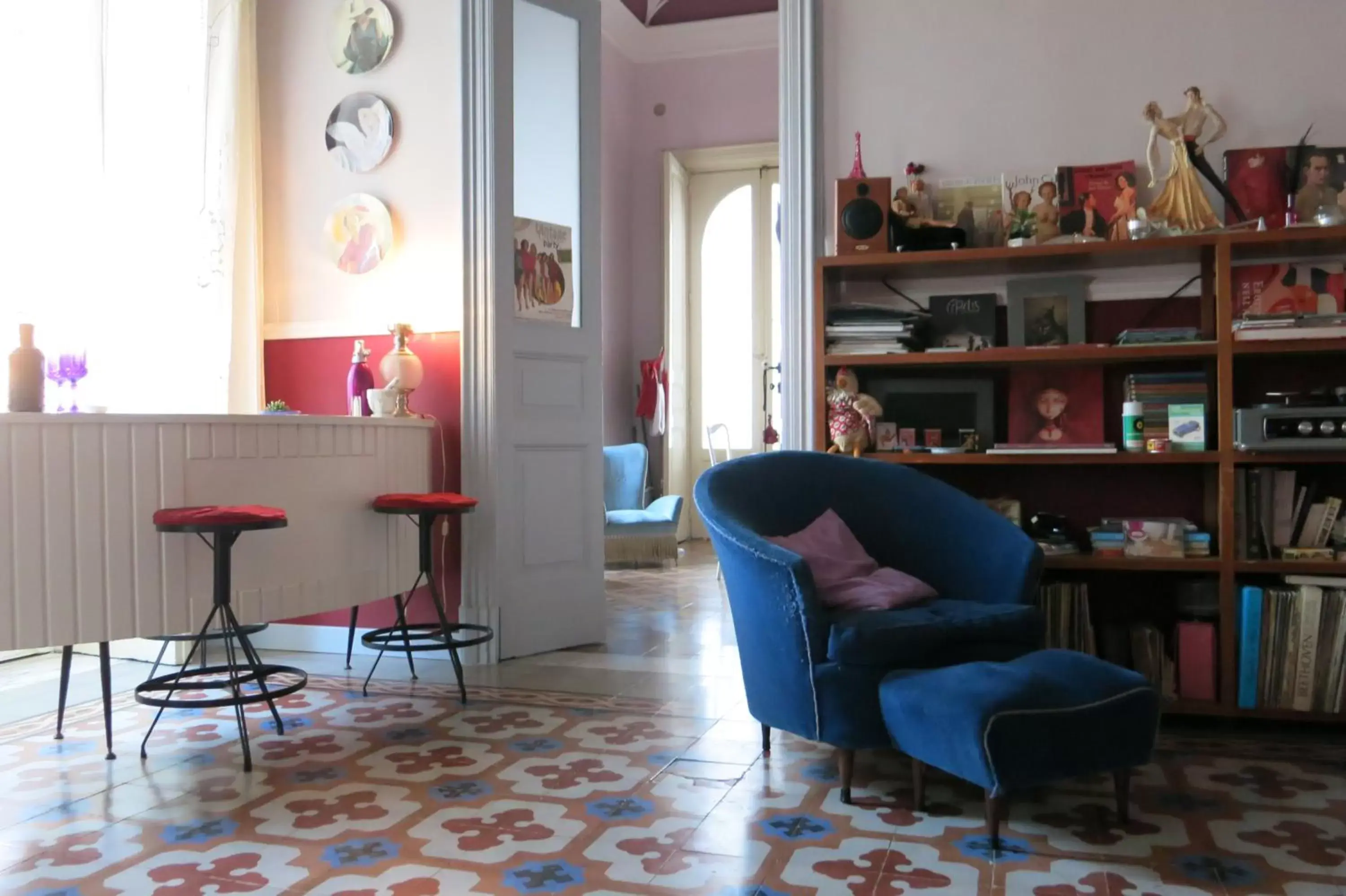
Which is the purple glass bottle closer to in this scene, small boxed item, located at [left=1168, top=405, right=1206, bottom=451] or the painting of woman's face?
the painting of woman's face

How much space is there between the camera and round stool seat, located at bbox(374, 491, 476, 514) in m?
3.72

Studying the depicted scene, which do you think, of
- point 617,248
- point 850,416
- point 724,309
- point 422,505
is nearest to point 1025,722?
point 850,416

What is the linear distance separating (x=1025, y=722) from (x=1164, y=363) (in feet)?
5.81

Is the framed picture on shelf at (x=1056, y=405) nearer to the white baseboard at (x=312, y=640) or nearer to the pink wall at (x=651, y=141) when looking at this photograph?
the white baseboard at (x=312, y=640)

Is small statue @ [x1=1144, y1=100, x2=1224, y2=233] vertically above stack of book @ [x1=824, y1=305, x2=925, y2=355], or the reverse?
small statue @ [x1=1144, y1=100, x2=1224, y2=233]

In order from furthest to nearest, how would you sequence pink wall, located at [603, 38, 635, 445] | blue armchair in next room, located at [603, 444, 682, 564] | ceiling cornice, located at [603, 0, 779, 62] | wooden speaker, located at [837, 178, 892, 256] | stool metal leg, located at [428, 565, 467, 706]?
ceiling cornice, located at [603, 0, 779, 62]
pink wall, located at [603, 38, 635, 445]
blue armchair in next room, located at [603, 444, 682, 564]
stool metal leg, located at [428, 565, 467, 706]
wooden speaker, located at [837, 178, 892, 256]

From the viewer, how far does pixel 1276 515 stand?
3.22 meters

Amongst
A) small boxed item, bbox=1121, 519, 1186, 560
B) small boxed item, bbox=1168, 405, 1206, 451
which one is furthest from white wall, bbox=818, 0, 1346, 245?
small boxed item, bbox=1121, 519, 1186, 560

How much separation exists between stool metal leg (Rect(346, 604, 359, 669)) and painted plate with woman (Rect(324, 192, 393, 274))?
→ 1450 millimetres

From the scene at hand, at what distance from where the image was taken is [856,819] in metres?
2.47

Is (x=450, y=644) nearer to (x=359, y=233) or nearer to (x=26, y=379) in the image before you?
(x=26, y=379)

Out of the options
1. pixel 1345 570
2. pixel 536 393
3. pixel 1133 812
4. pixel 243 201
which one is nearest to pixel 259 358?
pixel 243 201

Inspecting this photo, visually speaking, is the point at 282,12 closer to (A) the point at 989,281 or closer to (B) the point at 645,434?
(A) the point at 989,281

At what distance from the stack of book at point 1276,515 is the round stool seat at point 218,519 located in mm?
2801
